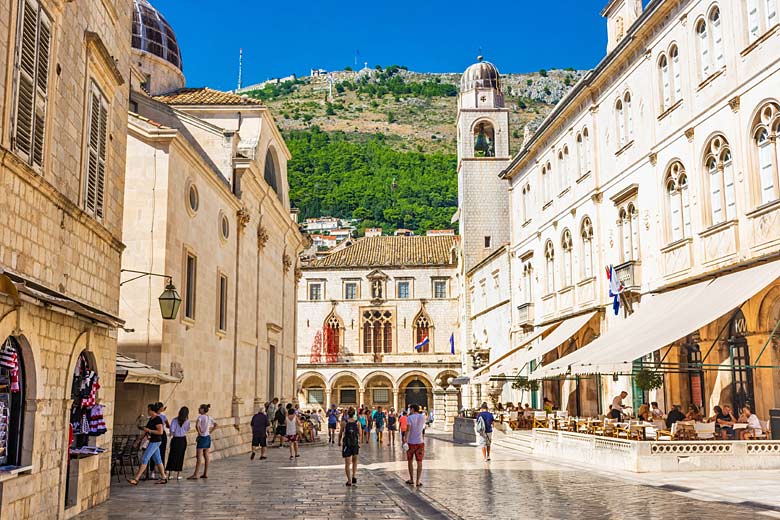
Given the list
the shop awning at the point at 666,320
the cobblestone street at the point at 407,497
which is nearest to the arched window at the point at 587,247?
the shop awning at the point at 666,320

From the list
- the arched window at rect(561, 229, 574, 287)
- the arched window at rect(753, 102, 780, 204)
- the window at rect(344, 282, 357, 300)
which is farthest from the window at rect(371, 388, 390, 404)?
the arched window at rect(753, 102, 780, 204)

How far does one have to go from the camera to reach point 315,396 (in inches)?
2466

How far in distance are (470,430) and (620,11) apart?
16.7 meters

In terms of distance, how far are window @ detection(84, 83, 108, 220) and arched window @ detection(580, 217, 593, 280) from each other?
1864cm

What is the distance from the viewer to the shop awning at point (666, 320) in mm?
15969

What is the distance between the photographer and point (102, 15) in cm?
1243

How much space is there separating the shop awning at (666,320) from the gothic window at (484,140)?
1328 inches

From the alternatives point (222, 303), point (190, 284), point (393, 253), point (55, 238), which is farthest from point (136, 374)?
point (393, 253)

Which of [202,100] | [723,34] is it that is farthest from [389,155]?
[723,34]

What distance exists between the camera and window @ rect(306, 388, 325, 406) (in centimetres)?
6250

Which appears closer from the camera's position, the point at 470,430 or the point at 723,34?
the point at 723,34

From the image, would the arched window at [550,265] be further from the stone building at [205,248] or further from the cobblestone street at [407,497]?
the cobblestone street at [407,497]

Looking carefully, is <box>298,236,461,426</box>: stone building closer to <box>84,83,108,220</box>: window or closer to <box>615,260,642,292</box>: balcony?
<box>615,260,642,292</box>: balcony

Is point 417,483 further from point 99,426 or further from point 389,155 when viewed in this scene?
point 389,155
